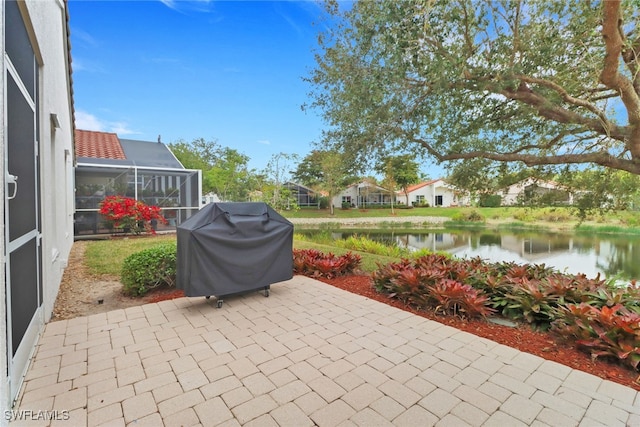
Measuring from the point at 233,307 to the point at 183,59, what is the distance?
27.1 ft

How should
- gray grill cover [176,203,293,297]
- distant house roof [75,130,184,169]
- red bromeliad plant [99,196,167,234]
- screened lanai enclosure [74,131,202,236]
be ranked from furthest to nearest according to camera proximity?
distant house roof [75,130,184,169] → screened lanai enclosure [74,131,202,236] → red bromeliad plant [99,196,167,234] → gray grill cover [176,203,293,297]

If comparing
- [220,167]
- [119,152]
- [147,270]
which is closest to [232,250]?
[147,270]

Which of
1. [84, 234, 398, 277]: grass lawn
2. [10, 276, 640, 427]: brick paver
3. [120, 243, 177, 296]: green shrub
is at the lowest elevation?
[10, 276, 640, 427]: brick paver

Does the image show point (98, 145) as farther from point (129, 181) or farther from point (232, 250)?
point (232, 250)

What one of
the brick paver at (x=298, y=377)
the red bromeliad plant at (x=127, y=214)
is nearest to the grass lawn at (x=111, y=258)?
the red bromeliad plant at (x=127, y=214)

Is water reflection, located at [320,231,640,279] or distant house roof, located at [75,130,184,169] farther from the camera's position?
distant house roof, located at [75,130,184,169]

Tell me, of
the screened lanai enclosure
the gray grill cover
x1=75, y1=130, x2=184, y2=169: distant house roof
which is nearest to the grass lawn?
the screened lanai enclosure

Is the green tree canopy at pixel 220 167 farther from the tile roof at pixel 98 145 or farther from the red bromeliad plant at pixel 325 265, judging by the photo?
the red bromeliad plant at pixel 325 265

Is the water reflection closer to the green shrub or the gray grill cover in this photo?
the gray grill cover

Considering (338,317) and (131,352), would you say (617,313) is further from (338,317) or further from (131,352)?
(131,352)

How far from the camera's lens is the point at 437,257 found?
5.35 metres

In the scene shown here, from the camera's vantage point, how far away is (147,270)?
436cm

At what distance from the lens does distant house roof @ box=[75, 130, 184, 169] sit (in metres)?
11.1

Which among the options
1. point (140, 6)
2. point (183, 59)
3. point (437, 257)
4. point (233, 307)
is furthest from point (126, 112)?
point (437, 257)
